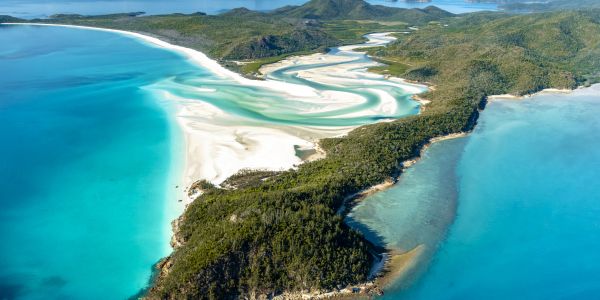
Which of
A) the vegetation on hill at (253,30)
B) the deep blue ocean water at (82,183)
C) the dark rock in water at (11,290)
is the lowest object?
the dark rock in water at (11,290)

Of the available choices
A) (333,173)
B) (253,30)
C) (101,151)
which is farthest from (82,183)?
(253,30)

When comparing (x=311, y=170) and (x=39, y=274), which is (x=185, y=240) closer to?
(x=39, y=274)

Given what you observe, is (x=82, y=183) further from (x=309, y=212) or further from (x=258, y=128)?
(x=309, y=212)

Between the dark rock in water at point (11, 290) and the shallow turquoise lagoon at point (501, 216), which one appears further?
the shallow turquoise lagoon at point (501, 216)

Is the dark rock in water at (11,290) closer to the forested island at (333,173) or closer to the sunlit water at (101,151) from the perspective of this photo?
the sunlit water at (101,151)

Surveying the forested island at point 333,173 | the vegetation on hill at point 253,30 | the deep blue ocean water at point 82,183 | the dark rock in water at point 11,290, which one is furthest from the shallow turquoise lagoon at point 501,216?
the vegetation on hill at point 253,30

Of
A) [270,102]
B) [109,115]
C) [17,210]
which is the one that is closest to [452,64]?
[270,102]
